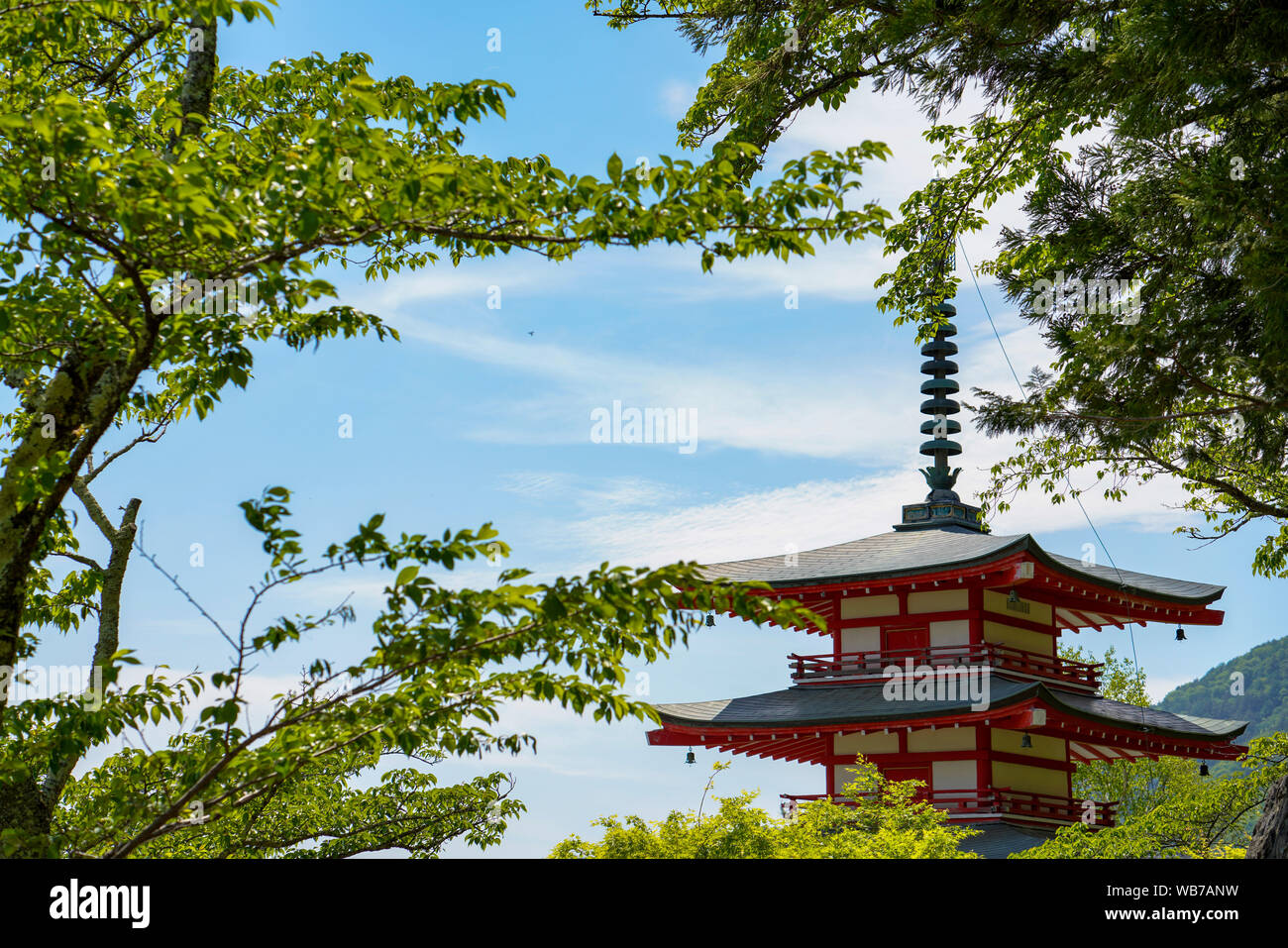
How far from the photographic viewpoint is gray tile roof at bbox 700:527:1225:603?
18.2 metres

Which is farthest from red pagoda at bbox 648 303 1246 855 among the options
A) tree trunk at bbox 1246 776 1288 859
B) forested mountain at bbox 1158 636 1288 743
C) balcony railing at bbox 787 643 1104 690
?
forested mountain at bbox 1158 636 1288 743

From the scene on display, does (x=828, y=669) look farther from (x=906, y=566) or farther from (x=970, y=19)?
(x=970, y=19)

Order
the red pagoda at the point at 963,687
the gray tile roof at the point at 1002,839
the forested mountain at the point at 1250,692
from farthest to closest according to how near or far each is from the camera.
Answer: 1. the forested mountain at the point at 1250,692
2. the red pagoda at the point at 963,687
3. the gray tile roof at the point at 1002,839

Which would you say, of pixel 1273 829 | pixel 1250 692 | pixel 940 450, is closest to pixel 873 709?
pixel 940 450

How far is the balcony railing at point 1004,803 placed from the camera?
17.4 metres

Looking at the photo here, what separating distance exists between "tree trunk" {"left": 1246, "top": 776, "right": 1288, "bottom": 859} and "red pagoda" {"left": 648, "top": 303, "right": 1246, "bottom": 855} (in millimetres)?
8581

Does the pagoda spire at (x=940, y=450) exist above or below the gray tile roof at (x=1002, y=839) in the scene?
above

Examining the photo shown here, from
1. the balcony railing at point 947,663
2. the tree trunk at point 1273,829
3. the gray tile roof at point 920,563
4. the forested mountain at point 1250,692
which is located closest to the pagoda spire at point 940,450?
the gray tile roof at point 920,563

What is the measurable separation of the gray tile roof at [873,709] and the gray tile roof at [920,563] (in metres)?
2.02

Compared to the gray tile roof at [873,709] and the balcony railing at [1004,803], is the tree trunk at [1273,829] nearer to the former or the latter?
the gray tile roof at [873,709]
